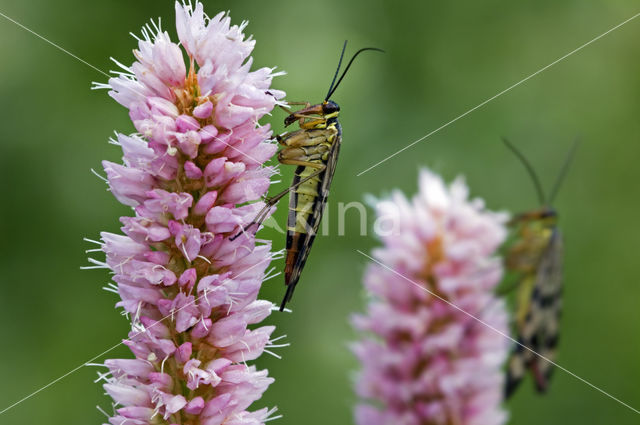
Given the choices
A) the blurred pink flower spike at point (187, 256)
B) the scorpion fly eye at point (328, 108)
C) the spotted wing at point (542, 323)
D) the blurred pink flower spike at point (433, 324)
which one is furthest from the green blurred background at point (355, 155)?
the blurred pink flower spike at point (187, 256)

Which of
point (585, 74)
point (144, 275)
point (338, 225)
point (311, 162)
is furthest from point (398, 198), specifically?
point (585, 74)

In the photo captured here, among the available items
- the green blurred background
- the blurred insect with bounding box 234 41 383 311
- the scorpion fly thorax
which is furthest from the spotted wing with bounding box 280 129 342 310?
the scorpion fly thorax

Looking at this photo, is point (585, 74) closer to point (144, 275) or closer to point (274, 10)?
point (274, 10)

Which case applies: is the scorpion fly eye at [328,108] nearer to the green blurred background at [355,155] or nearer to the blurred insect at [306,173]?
the blurred insect at [306,173]

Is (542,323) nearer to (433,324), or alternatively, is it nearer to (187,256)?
(433,324)

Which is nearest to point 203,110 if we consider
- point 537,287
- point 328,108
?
point 328,108
